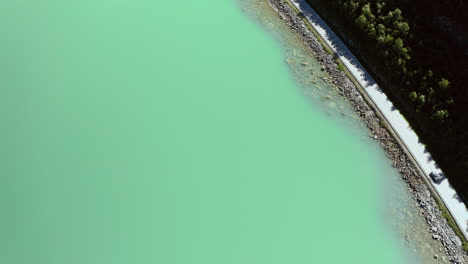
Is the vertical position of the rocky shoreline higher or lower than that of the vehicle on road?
lower

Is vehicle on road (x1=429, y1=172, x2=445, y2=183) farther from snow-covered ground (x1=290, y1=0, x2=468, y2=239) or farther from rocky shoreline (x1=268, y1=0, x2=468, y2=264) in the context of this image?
rocky shoreline (x1=268, y1=0, x2=468, y2=264)

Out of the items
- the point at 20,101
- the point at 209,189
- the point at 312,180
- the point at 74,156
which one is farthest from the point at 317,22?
the point at 20,101

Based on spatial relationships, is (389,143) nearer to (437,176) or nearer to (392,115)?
(392,115)

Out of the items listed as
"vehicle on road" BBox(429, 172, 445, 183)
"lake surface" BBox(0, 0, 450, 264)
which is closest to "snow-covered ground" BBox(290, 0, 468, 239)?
"vehicle on road" BBox(429, 172, 445, 183)

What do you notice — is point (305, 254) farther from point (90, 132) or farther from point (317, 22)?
point (317, 22)

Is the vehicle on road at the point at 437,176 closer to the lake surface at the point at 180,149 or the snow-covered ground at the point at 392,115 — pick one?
the snow-covered ground at the point at 392,115

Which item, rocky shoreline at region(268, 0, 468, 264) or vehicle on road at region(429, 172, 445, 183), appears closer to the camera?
rocky shoreline at region(268, 0, 468, 264)
